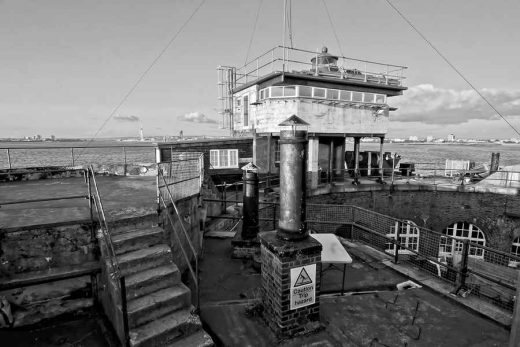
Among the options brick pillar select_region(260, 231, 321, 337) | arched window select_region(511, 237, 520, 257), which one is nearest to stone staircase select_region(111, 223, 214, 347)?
brick pillar select_region(260, 231, 321, 337)

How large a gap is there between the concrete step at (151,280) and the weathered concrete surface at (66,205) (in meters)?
1.32

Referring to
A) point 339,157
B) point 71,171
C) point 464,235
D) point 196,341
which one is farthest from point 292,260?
point 464,235

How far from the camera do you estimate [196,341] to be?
441 cm

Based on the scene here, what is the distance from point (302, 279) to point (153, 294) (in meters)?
2.57

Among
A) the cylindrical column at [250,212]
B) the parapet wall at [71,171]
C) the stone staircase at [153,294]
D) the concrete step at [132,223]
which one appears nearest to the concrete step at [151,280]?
the stone staircase at [153,294]

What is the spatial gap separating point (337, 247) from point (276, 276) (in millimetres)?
2045

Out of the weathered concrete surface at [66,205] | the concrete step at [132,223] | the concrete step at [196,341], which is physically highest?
the weathered concrete surface at [66,205]

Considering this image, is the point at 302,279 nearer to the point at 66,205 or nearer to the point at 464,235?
the point at 66,205

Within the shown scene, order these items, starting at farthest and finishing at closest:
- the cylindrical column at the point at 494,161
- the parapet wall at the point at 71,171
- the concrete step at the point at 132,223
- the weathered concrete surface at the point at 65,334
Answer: the cylindrical column at the point at 494,161, the parapet wall at the point at 71,171, the concrete step at the point at 132,223, the weathered concrete surface at the point at 65,334

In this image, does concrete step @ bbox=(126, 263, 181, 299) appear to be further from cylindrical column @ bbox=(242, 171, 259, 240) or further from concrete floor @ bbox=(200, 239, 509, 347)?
cylindrical column @ bbox=(242, 171, 259, 240)

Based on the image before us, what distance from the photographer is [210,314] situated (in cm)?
525

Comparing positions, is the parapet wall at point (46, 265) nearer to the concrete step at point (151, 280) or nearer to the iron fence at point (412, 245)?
the concrete step at point (151, 280)

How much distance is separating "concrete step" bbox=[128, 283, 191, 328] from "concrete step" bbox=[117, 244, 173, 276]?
0.53 meters

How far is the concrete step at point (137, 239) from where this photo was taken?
523 cm
